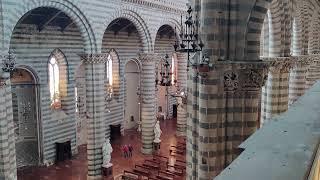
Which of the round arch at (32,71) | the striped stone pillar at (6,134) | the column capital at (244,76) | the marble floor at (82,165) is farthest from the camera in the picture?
the round arch at (32,71)

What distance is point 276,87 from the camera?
12773mm

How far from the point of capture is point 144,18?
19719mm

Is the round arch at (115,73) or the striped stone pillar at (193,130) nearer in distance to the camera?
the striped stone pillar at (193,130)

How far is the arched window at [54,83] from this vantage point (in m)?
19.5

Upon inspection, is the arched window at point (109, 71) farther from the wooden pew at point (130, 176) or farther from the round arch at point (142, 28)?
the wooden pew at point (130, 176)

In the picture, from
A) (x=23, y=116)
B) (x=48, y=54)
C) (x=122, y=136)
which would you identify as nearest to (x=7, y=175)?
(x=23, y=116)

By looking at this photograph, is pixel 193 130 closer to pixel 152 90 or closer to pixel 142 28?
pixel 152 90

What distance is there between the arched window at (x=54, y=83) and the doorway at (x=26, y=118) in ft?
4.38

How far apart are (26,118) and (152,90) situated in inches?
288

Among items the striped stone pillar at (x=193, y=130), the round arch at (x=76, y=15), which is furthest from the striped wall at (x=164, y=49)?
the striped stone pillar at (x=193, y=130)

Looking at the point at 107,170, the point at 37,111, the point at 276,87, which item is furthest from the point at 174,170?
the point at 37,111

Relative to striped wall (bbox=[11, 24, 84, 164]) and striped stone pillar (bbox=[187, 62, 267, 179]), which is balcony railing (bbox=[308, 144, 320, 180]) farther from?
striped wall (bbox=[11, 24, 84, 164])

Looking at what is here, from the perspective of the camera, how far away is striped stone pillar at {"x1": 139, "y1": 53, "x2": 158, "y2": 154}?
20188 millimetres

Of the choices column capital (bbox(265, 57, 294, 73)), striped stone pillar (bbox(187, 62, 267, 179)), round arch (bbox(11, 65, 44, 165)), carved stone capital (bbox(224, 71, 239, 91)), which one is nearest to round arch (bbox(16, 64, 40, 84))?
round arch (bbox(11, 65, 44, 165))
